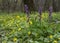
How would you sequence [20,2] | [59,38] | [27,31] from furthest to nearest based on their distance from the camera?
[20,2] < [27,31] < [59,38]

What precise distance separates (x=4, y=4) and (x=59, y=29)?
27.3 feet

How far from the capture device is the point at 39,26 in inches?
207

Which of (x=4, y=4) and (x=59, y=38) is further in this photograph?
(x=4, y=4)

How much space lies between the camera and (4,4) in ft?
43.4

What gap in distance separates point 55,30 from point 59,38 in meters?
0.59

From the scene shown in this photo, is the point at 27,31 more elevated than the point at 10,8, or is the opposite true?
the point at 27,31

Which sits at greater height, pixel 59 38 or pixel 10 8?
pixel 59 38

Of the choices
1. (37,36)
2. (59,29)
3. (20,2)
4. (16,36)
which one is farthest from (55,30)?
(20,2)

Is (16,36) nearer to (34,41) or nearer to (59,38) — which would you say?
(34,41)

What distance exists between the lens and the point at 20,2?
12.8 m

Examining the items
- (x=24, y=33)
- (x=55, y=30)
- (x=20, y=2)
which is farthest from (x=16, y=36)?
(x=20, y=2)

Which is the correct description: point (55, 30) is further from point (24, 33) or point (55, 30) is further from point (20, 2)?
point (20, 2)

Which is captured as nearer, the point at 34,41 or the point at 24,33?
the point at 34,41

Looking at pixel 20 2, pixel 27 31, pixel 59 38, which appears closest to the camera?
pixel 59 38
